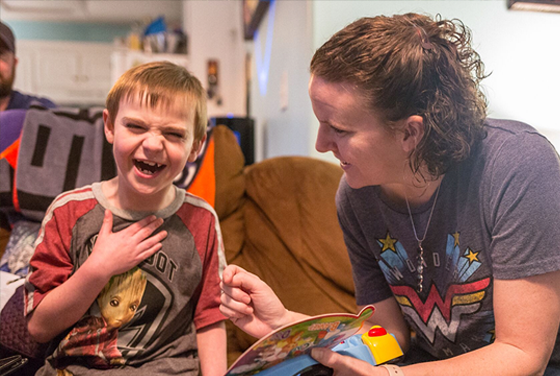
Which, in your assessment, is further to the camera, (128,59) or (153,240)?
(128,59)

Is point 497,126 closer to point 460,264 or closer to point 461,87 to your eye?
point 461,87

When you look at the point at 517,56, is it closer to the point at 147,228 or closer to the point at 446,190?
the point at 446,190

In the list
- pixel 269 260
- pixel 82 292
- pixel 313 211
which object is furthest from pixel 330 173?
pixel 82 292

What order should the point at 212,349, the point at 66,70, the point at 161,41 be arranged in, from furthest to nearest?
the point at 66,70 → the point at 161,41 → the point at 212,349

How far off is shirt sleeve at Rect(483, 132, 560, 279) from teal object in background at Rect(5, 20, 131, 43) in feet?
17.8

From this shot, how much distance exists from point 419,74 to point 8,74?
1.20m

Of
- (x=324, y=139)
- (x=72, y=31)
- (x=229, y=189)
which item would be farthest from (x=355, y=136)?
(x=72, y=31)

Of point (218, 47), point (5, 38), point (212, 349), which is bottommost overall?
point (212, 349)

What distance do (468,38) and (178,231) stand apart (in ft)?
2.05

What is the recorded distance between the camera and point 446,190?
2.45 ft

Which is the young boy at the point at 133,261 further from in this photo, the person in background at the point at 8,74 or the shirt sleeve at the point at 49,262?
the person in background at the point at 8,74

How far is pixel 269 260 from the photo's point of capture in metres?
1.25

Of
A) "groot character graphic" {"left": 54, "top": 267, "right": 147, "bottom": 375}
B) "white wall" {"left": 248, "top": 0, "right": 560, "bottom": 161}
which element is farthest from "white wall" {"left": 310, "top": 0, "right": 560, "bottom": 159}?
"groot character graphic" {"left": 54, "top": 267, "right": 147, "bottom": 375}

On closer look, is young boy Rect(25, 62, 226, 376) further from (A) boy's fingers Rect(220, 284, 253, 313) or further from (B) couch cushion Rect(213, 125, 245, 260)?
(B) couch cushion Rect(213, 125, 245, 260)
